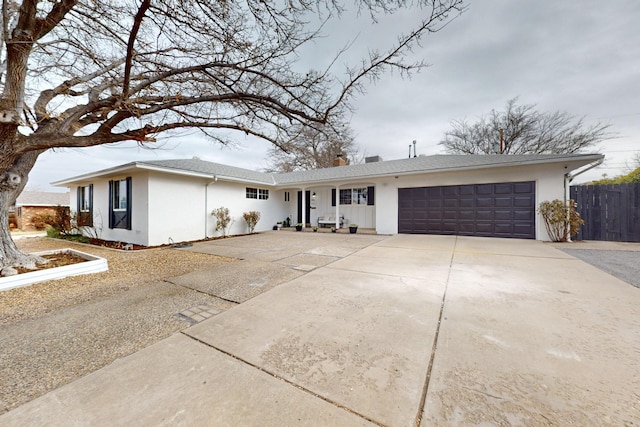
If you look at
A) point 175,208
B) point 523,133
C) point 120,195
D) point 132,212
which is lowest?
point 132,212

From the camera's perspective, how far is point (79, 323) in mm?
2506

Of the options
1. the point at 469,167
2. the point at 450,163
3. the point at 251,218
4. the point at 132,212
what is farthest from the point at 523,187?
the point at 132,212

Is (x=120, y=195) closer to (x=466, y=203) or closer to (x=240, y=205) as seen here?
(x=240, y=205)

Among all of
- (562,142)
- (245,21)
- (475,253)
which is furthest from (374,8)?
(562,142)

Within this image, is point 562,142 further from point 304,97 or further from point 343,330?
point 343,330

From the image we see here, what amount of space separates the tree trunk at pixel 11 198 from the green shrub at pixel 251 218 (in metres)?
6.84

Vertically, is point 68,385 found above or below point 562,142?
below

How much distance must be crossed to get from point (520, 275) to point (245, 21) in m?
6.18

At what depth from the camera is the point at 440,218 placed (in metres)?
9.35

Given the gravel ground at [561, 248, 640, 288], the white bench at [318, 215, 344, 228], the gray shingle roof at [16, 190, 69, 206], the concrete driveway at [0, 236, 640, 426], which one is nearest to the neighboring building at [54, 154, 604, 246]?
A: the white bench at [318, 215, 344, 228]

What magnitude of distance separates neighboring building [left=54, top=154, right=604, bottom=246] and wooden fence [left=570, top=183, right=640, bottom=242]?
88cm

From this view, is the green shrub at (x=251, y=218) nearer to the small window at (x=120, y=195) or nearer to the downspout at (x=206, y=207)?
the downspout at (x=206, y=207)

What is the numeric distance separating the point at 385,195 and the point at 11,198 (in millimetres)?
10667

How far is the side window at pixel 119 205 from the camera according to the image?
823 centimetres
